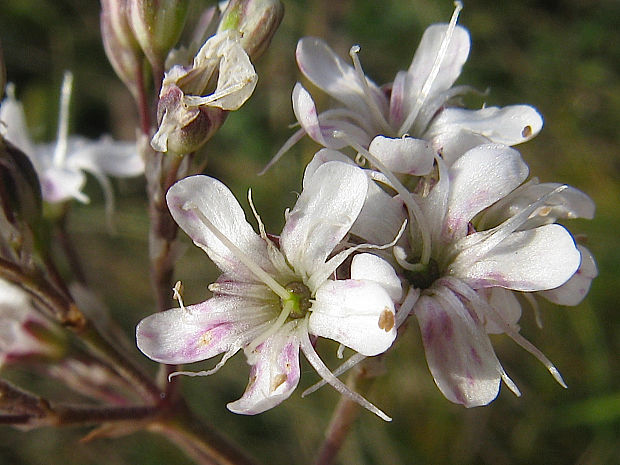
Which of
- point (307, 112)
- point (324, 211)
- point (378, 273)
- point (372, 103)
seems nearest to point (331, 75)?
point (372, 103)

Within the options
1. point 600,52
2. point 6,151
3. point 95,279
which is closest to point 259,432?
point 95,279

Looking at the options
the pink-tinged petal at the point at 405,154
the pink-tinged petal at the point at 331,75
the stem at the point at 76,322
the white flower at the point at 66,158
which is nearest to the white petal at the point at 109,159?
the white flower at the point at 66,158

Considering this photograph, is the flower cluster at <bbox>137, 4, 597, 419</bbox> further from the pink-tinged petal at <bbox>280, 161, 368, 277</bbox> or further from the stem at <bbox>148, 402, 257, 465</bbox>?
the stem at <bbox>148, 402, 257, 465</bbox>

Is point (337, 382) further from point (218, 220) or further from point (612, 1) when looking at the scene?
point (612, 1)

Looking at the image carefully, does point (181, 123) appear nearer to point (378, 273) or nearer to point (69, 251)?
point (378, 273)

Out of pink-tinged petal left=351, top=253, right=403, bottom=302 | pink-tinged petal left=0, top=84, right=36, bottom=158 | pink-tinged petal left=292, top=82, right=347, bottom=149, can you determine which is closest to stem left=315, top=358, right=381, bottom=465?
pink-tinged petal left=351, top=253, right=403, bottom=302

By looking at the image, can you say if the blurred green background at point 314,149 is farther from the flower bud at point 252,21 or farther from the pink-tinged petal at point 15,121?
the flower bud at point 252,21
